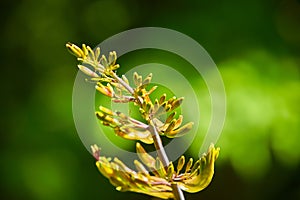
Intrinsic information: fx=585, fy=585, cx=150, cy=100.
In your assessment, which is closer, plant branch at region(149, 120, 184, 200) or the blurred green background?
plant branch at region(149, 120, 184, 200)

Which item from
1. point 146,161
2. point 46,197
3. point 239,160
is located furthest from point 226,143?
point 146,161

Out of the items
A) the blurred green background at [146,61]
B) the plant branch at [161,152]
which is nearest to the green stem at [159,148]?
the plant branch at [161,152]

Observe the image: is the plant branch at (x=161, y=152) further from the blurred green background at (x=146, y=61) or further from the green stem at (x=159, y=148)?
the blurred green background at (x=146, y=61)

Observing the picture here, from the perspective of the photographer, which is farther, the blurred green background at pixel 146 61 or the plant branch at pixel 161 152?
the blurred green background at pixel 146 61

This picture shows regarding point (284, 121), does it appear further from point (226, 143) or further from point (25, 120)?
point (25, 120)

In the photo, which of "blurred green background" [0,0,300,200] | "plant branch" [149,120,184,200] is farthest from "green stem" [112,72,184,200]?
"blurred green background" [0,0,300,200]

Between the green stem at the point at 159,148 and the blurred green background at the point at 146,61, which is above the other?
the blurred green background at the point at 146,61

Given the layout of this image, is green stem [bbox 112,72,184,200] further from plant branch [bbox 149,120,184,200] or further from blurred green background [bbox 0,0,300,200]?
blurred green background [bbox 0,0,300,200]

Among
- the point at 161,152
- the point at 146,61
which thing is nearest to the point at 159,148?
the point at 161,152
